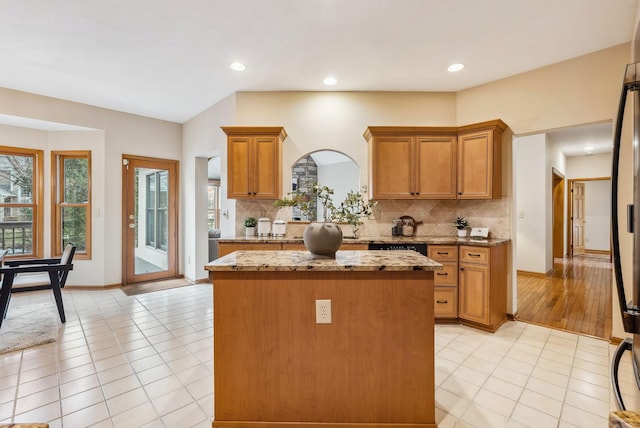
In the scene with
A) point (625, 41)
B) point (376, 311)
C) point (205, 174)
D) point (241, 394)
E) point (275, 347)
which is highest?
point (625, 41)

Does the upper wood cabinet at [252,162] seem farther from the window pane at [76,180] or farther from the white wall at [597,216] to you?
the white wall at [597,216]

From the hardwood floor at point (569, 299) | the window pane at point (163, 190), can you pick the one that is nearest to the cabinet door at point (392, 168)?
the hardwood floor at point (569, 299)

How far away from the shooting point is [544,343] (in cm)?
281

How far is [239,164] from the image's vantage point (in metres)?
3.72

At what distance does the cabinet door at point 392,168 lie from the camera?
11.8ft

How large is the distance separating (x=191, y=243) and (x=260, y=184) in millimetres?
2207

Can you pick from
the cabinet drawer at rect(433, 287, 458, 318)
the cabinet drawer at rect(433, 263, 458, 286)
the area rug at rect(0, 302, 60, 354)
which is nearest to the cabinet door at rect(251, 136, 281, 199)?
the cabinet drawer at rect(433, 263, 458, 286)

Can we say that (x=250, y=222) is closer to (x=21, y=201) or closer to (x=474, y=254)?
(x=474, y=254)

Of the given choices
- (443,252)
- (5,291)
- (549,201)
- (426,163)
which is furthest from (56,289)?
(549,201)

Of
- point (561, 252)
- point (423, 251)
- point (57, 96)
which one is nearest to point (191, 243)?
point (57, 96)

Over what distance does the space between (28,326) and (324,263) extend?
3.50 meters

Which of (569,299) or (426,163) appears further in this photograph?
(569,299)

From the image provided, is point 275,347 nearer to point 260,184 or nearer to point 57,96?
point 260,184

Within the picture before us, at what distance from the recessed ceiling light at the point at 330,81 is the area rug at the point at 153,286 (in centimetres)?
382
